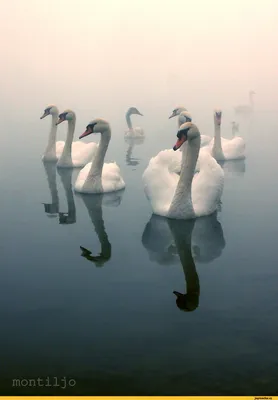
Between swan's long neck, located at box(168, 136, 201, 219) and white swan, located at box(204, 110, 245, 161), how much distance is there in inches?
316

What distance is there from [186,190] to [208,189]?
1.64ft

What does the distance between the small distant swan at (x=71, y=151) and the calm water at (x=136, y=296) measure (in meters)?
3.62

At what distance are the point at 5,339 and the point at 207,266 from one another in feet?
11.6

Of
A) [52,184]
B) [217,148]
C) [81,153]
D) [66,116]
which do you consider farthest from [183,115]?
[217,148]

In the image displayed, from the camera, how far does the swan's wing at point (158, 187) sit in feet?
40.4

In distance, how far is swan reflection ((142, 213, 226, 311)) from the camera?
8896mm

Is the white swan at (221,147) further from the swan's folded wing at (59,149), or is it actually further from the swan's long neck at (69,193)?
the swan's long neck at (69,193)

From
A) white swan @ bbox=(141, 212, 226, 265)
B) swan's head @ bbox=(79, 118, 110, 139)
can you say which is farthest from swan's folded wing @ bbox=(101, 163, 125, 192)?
white swan @ bbox=(141, 212, 226, 265)

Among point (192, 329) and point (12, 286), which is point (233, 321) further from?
point (12, 286)

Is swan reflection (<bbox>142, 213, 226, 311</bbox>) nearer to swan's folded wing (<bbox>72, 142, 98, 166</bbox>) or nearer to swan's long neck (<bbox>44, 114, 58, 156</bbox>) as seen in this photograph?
swan's folded wing (<bbox>72, 142, 98, 166</bbox>)

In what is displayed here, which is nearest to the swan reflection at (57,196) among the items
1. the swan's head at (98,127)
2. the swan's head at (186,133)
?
the swan's head at (98,127)

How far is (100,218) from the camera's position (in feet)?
40.8

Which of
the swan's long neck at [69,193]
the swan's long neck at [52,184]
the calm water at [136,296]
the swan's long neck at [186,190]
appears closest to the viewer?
the calm water at [136,296]

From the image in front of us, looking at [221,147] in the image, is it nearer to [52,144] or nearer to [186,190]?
[52,144]
